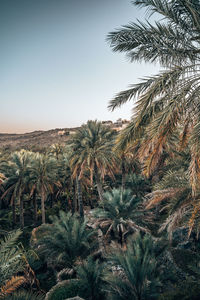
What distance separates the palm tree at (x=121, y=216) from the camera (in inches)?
548

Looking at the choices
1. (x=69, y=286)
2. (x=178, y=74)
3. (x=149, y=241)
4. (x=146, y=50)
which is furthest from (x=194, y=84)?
(x=69, y=286)

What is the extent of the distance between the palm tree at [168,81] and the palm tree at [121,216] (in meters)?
10.1

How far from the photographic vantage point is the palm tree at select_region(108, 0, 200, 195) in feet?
15.0

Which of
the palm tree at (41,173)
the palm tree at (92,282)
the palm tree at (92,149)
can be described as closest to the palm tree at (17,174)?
the palm tree at (41,173)

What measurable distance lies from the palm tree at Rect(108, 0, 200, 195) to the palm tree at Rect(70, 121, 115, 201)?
1157cm

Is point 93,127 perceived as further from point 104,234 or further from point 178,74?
point 178,74

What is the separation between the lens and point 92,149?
17.4 m

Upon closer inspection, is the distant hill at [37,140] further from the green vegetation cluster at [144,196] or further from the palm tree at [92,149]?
the green vegetation cluster at [144,196]

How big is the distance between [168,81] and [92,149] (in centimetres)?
1284

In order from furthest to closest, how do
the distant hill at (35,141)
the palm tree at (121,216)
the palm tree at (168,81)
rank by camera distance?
the distant hill at (35,141)
the palm tree at (121,216)
the palm tree at (168,81)

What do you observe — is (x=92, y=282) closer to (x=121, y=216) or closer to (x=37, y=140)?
(x=121, y=216)

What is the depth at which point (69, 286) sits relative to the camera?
10602mm

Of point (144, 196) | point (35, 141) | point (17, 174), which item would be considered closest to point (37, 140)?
point (35, 141)

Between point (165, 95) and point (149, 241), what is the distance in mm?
8052
